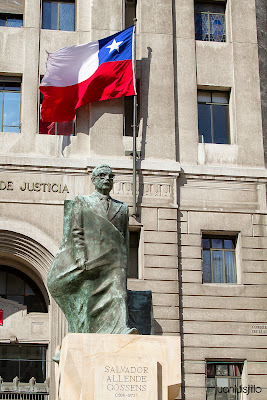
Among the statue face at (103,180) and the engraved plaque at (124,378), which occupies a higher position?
the statue face at (103,180)

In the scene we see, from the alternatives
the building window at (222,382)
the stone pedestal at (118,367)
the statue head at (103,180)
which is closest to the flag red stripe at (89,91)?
the building window at (222,382)

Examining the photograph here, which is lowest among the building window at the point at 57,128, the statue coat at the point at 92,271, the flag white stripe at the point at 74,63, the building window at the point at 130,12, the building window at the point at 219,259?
the statue coat at the point at 92,271

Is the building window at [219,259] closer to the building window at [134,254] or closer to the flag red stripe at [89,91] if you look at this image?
the building window at [134,254]

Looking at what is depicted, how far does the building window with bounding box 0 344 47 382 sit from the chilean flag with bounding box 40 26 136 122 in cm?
680

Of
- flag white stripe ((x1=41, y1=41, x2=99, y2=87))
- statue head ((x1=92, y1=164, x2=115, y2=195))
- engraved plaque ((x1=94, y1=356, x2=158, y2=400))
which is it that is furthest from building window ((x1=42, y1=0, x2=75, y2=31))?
engraved plaque ((x1=94, y1=356, x2=158, y2=400))

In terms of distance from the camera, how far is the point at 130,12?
25.7m

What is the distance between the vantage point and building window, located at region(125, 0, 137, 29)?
25641 millimetres

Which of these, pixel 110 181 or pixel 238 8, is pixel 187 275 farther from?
pixel 110 181

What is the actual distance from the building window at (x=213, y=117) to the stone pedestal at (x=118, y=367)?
50.1ft

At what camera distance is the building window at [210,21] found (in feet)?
85.6

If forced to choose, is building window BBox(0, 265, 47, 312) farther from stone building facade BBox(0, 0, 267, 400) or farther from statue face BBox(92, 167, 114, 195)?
statue face BBox(92, 167, 114, 195)

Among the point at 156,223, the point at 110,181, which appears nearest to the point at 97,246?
the point at 110,181

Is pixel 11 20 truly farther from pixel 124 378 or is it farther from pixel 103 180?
pixel 124 378

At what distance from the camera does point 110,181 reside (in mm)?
12453
